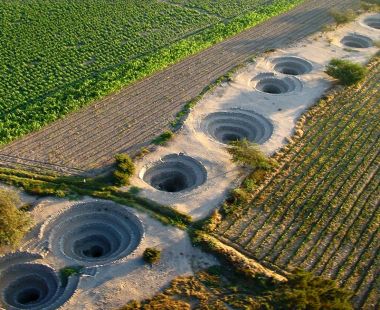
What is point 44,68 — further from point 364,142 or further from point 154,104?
point 364,142

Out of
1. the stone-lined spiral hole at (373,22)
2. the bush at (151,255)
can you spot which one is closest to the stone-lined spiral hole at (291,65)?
the stone-lined spiral hole at (373,22)

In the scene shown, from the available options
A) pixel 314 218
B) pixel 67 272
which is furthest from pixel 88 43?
pixel 314 218

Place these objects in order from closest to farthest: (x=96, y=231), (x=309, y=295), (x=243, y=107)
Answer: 1. (x=309, y=295)
2. (x=96, y=231)
3. (x=243, y=107)

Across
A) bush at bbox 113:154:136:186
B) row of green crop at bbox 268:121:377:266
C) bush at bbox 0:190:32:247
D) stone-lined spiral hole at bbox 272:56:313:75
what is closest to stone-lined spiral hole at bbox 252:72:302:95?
stone-lined spiral hole at bbox 272:56:313:75

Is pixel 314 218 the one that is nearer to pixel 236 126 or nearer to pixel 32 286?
pixel 236 126

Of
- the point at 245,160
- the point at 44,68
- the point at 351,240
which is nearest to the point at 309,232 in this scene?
the point at 351,240

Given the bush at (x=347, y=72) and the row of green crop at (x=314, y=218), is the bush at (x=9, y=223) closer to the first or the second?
the row of green crop at (x=314, y=218)

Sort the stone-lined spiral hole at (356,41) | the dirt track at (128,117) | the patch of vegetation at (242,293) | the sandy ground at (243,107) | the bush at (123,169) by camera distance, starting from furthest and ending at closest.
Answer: the stone-lined spiral hole at (356,41)
the dirt track at (128,117)
the bush at (123,169)
the sandy ground at (243,107)
the patch of vegetation at (242,293)

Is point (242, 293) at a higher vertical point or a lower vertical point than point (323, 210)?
lower
